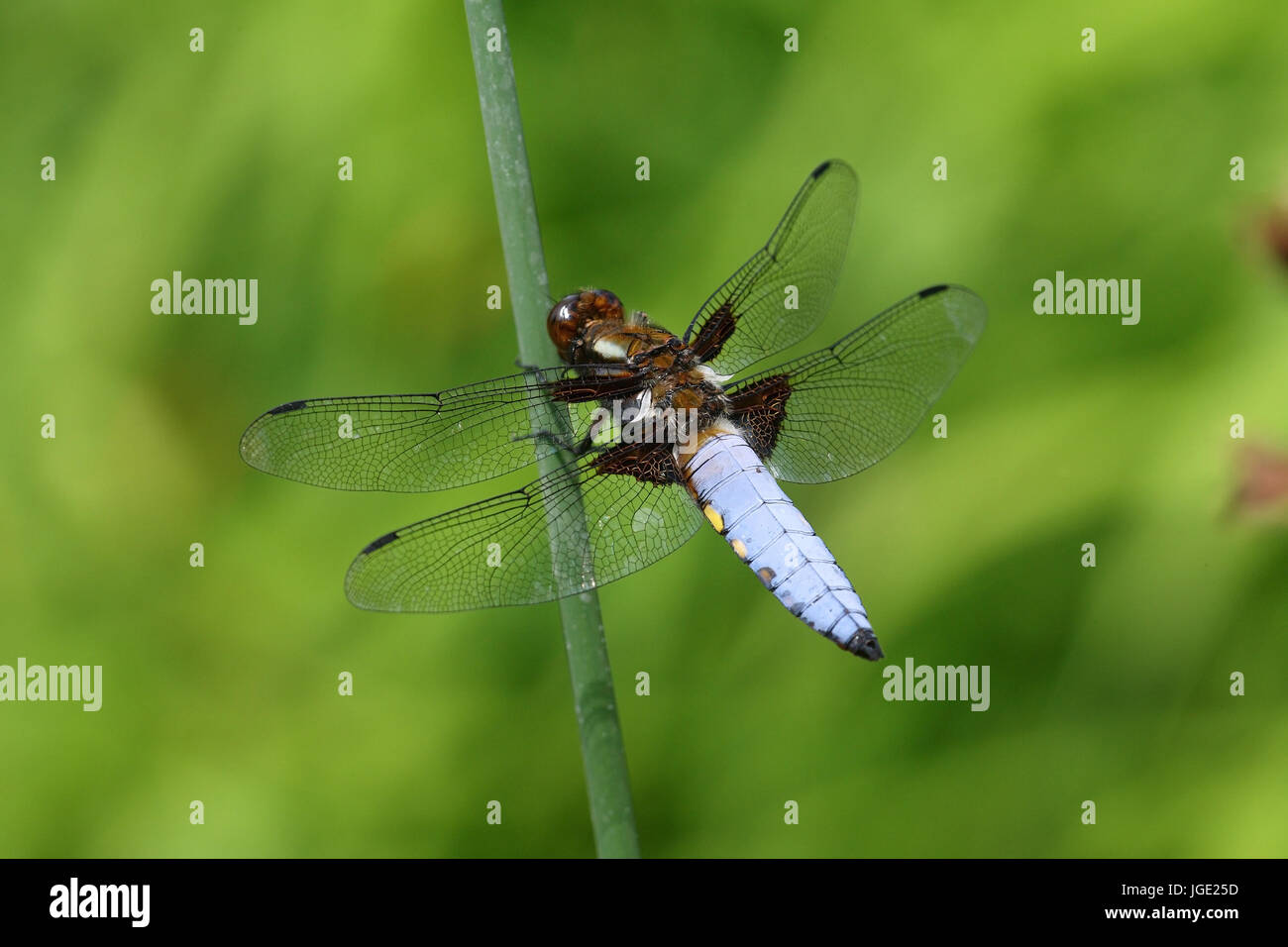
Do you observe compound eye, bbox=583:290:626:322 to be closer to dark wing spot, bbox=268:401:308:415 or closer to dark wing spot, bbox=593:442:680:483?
dark wing spot, bbox=593:442:680:483

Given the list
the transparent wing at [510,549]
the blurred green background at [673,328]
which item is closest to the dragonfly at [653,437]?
the transparent wing at [510,549]

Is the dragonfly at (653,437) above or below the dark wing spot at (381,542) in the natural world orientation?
above

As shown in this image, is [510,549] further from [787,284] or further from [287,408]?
[787,284]

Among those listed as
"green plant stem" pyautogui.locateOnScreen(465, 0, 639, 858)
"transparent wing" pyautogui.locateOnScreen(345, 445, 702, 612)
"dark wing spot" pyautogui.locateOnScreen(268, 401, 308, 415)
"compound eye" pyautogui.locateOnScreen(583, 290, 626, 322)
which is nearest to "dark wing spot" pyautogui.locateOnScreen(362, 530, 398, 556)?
"transparent wing" pyautogui.locateOnScreen(345, 445, 702, 612)

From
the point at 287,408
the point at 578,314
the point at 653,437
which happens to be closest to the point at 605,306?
the point at 578,314

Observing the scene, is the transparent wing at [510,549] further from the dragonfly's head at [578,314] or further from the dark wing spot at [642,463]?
the dragonfly's head at [578,314]
